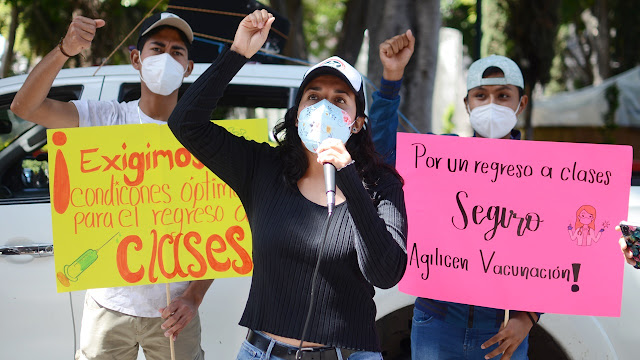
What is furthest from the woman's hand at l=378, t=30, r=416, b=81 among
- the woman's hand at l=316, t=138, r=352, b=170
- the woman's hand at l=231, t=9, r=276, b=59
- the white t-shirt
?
the white t-shirt

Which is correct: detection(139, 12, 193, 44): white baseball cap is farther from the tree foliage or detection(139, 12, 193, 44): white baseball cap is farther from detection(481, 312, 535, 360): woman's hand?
the tree foliage

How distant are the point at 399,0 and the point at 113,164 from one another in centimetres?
307

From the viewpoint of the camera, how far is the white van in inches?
116

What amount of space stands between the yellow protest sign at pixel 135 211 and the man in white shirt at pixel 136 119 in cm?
11

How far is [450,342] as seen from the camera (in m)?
2.49

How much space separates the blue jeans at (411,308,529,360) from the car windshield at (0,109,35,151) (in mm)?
2205

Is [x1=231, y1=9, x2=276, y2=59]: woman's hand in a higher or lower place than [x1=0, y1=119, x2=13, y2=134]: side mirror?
higher

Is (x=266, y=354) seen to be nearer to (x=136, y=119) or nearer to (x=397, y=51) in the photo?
(x=397, y=51)

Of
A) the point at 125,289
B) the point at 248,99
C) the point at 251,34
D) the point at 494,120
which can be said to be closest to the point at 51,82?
the point at 125,289

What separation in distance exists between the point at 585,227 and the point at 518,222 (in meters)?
0.25

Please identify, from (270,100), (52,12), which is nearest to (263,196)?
(270,100)

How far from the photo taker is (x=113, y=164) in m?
2.65

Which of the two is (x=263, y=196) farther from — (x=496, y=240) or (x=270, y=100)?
(x=270, y=100)

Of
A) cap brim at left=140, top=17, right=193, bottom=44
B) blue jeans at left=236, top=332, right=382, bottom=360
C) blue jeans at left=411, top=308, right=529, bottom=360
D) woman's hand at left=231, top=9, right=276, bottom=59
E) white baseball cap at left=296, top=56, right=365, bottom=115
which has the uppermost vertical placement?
cap brim at left=140, top=17, right=193, bottom=44
